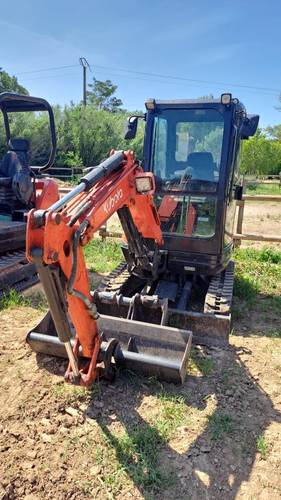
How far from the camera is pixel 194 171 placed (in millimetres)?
4387

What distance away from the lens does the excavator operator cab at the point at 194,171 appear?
423cm

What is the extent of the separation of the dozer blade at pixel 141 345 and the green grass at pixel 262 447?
680mm

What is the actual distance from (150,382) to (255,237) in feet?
15.2

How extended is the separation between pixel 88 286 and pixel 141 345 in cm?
85

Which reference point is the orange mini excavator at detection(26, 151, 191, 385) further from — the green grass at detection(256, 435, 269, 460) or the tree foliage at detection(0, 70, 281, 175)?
the tree foliage at detection(0, 70, 281, 175)

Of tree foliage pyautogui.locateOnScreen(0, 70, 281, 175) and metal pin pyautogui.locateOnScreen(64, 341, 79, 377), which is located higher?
tree foliage pyautogui.locateOnScreen(0, 70, 281, 175)

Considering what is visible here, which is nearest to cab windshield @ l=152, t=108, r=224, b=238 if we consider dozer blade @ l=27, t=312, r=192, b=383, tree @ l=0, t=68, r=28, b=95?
dozer blade @ l=27, t=312, r=192, b=383

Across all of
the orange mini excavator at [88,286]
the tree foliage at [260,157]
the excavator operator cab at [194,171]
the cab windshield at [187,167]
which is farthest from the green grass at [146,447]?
the tree foliage at [260,157]

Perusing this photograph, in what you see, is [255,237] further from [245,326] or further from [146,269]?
[146,269]

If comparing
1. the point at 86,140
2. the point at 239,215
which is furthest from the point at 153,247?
the point at 86,140

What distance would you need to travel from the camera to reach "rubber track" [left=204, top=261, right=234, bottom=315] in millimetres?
3941

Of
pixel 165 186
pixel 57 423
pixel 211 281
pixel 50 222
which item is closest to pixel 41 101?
pixel 165 186

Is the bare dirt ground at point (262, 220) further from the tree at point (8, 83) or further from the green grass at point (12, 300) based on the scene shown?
the tree at point (8, 83)

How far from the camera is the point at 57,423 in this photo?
277 cm
